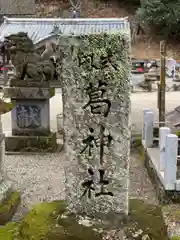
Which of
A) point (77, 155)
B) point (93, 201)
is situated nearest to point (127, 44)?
point (77, 155)

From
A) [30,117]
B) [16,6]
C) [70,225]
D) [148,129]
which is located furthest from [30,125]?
[16,6]

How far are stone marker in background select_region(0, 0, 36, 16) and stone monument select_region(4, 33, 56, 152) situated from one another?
20.3 ft

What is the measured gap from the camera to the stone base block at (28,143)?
30.9ft

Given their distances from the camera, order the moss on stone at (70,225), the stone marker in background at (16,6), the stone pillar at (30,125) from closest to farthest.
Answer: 1. the moss on stone at (70,225)
2. the stone pillar at (30,125)
3. the stone marker in background at (16,6)

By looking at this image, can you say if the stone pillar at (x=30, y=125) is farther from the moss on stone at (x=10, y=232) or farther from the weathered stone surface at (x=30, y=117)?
the moss on stone at (x=10, y=232)

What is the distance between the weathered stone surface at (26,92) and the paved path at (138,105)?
2.31m

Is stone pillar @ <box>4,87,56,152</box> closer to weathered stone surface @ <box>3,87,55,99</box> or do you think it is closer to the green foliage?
weathered stone surface @ <box>3,87,55,99</box>

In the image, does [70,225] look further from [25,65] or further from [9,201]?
[25,65]

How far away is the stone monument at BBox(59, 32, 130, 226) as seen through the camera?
11.5 ft

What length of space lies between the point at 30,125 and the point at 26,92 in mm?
740

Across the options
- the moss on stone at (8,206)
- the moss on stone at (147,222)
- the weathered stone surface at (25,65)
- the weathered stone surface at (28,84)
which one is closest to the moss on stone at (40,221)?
the moss on stone at (147,222)

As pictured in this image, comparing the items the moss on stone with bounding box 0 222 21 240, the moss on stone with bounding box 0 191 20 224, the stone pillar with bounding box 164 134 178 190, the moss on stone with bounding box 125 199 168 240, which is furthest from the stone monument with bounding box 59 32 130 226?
the stone pillar with bounding box 164 134 178 190

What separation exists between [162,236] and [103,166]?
0.81 metres

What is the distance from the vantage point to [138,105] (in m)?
15.0
